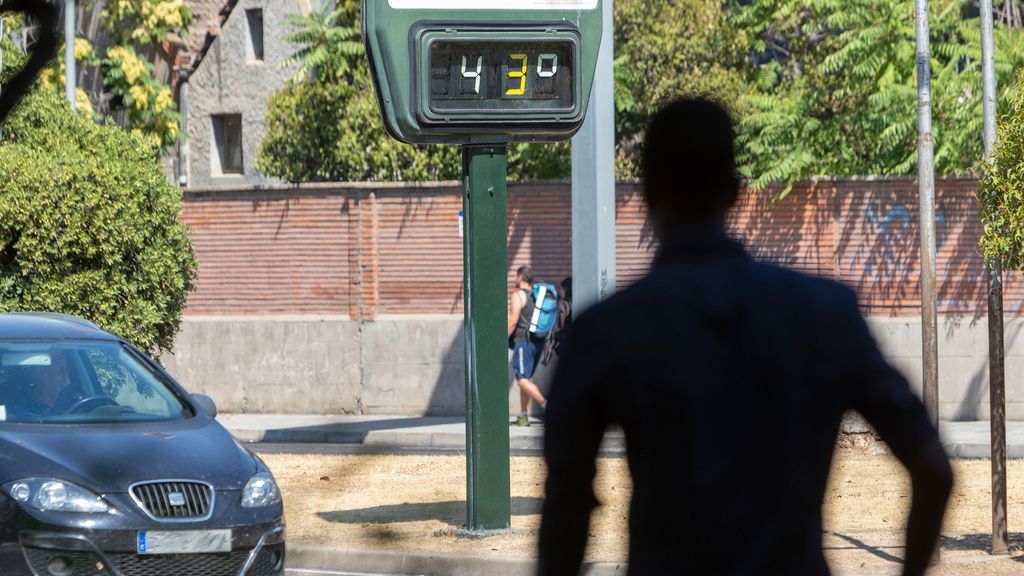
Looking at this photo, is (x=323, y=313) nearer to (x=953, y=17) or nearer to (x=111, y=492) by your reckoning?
(x=953, y=17)

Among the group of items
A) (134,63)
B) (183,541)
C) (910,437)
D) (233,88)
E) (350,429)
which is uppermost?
(134,63)

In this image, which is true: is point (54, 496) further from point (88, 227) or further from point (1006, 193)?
point (88, 227)

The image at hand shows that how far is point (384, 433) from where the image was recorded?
18062mm

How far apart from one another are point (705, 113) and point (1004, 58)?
56.1 feet

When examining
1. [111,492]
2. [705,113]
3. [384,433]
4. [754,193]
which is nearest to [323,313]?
[384,433]

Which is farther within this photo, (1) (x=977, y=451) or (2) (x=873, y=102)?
(2) (x=873, y=102)

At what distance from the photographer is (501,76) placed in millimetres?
9602

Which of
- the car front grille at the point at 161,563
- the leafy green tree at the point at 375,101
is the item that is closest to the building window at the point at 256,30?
the leafy green tree at the point at 375,101

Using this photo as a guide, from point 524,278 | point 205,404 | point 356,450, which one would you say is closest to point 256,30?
point 524,278

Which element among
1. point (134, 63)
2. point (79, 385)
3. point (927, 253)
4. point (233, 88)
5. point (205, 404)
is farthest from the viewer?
point (233, 88)

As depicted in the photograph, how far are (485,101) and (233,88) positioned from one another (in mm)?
28134

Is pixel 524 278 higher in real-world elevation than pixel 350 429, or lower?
higher

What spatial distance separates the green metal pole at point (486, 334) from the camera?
32.5 ft

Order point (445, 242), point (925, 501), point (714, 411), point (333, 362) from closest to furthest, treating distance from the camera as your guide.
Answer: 1. point (714, 411)
2. point (925, 501)
3. point (445, 242)
4. point (333, 362)
